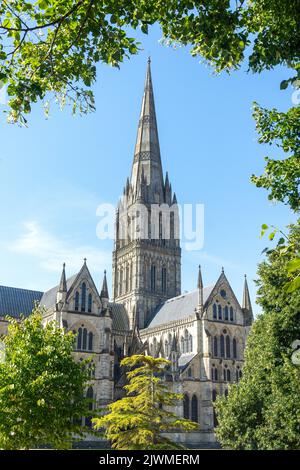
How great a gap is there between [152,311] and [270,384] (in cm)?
4695

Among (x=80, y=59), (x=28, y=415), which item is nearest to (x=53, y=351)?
(x=28, y=415)

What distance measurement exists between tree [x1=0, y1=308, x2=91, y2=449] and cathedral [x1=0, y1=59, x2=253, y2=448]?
69.6 feet

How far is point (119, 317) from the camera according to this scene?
6862 centimetres

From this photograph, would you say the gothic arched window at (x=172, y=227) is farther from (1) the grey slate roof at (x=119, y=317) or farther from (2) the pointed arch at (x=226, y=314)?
(2) the pointed arch at (x=226, y=314)

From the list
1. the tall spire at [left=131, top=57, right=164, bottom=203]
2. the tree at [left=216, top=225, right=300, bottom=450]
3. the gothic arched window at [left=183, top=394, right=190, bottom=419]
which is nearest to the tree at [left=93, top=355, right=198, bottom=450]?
the tree at [left=216, top=225, right=300, bottom=450]

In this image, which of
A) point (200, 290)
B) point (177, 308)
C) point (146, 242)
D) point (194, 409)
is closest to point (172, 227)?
point (146, 242)

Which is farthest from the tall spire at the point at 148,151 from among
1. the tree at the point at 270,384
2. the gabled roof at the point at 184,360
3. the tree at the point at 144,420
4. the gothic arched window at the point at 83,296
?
the tree at the point at 144,420

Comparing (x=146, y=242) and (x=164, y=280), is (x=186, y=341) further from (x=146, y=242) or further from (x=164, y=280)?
(x=146, y=242)

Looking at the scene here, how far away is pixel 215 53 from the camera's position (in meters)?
9.44

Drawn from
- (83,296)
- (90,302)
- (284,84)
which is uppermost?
(83,296)

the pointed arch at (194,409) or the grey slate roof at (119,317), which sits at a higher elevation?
the grey slate roof at (119,317)

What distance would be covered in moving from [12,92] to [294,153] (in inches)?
364

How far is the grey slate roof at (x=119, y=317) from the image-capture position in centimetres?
6628

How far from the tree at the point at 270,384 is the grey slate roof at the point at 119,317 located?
40.4 meters
